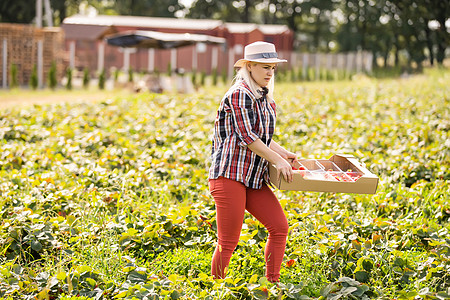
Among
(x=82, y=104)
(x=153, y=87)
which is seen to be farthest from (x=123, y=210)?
(x=153, y=87)

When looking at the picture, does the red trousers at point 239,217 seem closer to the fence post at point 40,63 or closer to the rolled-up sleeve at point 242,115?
the rolled-up sleeve at point 242,115

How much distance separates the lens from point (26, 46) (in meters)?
20.4

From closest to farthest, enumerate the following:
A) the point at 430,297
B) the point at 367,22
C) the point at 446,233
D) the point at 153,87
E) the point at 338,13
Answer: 1. the point at 430,297
2. the point at 446,233
3. the point at 153,87
4. the point at 367,22
5. the point at 338,13

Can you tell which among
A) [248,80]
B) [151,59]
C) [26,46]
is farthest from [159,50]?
[248,80]

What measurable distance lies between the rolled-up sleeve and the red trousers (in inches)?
12.1

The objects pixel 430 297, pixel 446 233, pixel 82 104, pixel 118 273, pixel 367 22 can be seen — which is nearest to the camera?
pixel 430 297

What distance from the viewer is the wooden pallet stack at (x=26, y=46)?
785 inches

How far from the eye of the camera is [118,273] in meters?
3.86

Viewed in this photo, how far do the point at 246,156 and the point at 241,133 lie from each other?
0.66 feet

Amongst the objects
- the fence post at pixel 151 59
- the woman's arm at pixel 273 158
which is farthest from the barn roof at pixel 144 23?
the woman's arm at pixel 273 158

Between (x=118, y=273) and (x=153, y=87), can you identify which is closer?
(x=118, y=273)

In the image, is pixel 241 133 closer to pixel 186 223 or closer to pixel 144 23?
pixel 186 223

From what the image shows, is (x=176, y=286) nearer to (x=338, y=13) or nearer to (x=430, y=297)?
(x=430, y=297)

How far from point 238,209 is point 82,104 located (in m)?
9.54
